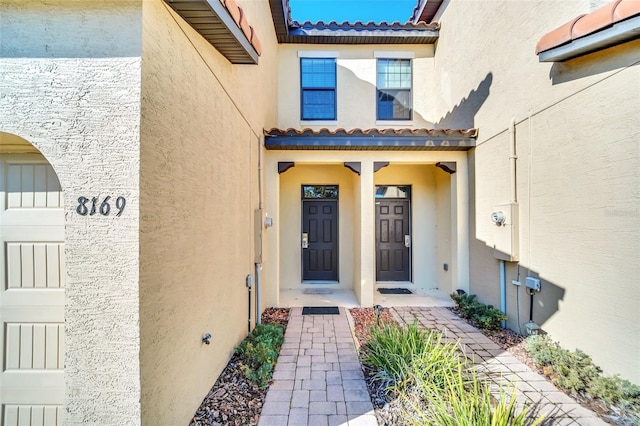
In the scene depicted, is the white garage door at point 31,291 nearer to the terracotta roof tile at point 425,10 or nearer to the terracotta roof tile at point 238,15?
the terracotta roof tile at point 238,15

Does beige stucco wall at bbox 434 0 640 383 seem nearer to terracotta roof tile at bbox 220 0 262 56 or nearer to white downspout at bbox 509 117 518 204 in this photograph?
white downspout at bbox 509 117 518 204

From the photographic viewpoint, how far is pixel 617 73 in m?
2.80

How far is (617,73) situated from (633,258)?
6.41 ft

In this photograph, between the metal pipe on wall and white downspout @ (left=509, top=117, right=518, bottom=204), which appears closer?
white downspout @ (left=509, top=117, right=518, bottom=204)

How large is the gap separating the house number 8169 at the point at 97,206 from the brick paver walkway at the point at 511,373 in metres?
3.13

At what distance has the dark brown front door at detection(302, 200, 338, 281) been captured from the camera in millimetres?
6883

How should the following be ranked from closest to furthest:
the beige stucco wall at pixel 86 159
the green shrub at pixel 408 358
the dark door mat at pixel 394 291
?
1. the beige stucco wall at pixel 86 159
2. the green shrub at pixel 408 358
3. the dark door mat at pixel 394 291

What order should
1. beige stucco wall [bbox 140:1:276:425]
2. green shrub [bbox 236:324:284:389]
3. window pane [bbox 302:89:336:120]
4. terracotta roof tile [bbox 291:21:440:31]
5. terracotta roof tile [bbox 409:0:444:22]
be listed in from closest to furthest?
1. beige stucco wall [bbox 140:1:276:425]
2. green shrub [bbox 236:324:284:389]
3. terracotta roof tile [bbox 291:21:440:31]
4. terracotta roof tile [bbox 409:0:444:22]
5. window pane [bbox 302:89:336:120]

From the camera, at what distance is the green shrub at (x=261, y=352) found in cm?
296

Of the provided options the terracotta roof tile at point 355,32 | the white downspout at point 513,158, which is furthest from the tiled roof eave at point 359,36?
the white downspout at point 513,158

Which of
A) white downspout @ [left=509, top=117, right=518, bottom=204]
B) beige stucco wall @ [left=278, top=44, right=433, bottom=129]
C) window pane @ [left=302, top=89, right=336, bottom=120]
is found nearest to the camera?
white downspout @ [left=509, top=117, right=518, bottom=204]

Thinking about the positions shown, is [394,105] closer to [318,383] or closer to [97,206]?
[318,383]

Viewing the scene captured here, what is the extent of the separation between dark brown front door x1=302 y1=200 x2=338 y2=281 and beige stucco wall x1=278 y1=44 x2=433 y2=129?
7.68 feet

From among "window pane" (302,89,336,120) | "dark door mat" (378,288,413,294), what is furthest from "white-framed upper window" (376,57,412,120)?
"dark door mat" (378,288,413,294)
